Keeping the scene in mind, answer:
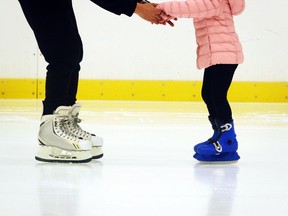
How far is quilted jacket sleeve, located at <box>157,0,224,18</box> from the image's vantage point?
6.86 feet

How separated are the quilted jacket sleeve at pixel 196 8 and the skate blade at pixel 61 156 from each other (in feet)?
1.86

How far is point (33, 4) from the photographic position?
2.01m

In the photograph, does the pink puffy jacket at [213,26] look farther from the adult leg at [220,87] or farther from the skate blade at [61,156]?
the skate blade at [61,156]

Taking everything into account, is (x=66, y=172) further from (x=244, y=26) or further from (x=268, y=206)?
(x=244, y=26)

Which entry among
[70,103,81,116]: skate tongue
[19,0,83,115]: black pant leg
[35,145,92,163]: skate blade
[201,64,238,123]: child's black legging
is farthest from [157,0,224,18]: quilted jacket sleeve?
[35,145,92,163]: skate blade

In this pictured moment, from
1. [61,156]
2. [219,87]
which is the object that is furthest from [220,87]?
[61,156]

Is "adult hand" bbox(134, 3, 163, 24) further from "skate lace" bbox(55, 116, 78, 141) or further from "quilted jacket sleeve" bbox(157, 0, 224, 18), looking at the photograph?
"skate lace" bbox(55, 116, 78, 141)

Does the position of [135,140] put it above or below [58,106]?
below

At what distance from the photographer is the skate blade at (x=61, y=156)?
2.02 m

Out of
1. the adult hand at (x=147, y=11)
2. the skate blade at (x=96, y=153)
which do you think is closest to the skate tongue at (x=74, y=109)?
the skate blade at (x=96, y=153)

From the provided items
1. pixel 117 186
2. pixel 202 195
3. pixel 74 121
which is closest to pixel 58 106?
pixel 74 121

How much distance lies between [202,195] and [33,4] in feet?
2.99

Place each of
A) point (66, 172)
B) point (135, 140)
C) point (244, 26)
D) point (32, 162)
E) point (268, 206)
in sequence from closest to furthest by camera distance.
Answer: point (268, 206) → point (66, 172) → point (32, 162) → point (135, 140) → point (244, 26)

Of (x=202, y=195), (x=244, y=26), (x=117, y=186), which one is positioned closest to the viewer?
(x=202, y=195)
